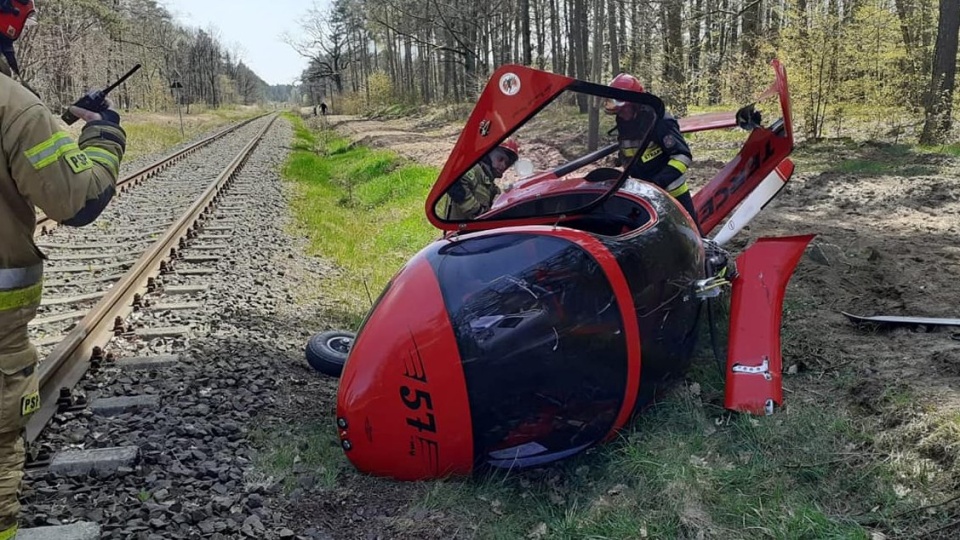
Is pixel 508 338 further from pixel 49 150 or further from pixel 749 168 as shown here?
pixel 749 168

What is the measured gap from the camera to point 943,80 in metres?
12.9

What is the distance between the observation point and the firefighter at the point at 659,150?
18.9 feet

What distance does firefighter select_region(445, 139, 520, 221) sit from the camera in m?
5.13

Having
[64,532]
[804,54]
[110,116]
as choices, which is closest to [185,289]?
[110,116]

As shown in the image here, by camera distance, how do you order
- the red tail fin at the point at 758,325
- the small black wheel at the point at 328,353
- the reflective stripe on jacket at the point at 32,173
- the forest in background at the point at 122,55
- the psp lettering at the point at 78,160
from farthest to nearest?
the forest in background at the point at 122,55 < the small black wheel at the point at 328,353 < the red tail fin at the point at 758,325 < the psp lettering at the point at 78,160 < the reflective stripe on jacket at the point at 32,173

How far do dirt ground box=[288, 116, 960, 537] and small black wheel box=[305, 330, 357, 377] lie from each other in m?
1.44

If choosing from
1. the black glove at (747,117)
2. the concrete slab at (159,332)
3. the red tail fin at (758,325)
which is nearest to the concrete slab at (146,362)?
the concrete slab at (159,332)

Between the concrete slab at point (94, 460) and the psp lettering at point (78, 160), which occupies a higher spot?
the psp lettering at point (78, 160)

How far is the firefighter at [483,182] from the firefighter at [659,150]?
957mm

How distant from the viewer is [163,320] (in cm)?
607

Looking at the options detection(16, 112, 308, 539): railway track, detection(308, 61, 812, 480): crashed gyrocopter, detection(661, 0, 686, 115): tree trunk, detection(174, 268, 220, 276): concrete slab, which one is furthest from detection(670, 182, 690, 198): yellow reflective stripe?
detection(661, 0, 686, 115): tree trunk

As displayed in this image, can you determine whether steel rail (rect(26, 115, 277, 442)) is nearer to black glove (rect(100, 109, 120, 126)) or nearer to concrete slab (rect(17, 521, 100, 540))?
concrete slab (rect(17, 521, 100, 540))

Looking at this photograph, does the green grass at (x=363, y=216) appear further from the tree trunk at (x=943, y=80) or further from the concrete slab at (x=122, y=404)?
the tree trunk at (x=943, y=80)

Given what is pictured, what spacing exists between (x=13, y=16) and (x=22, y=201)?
2.46 ft
